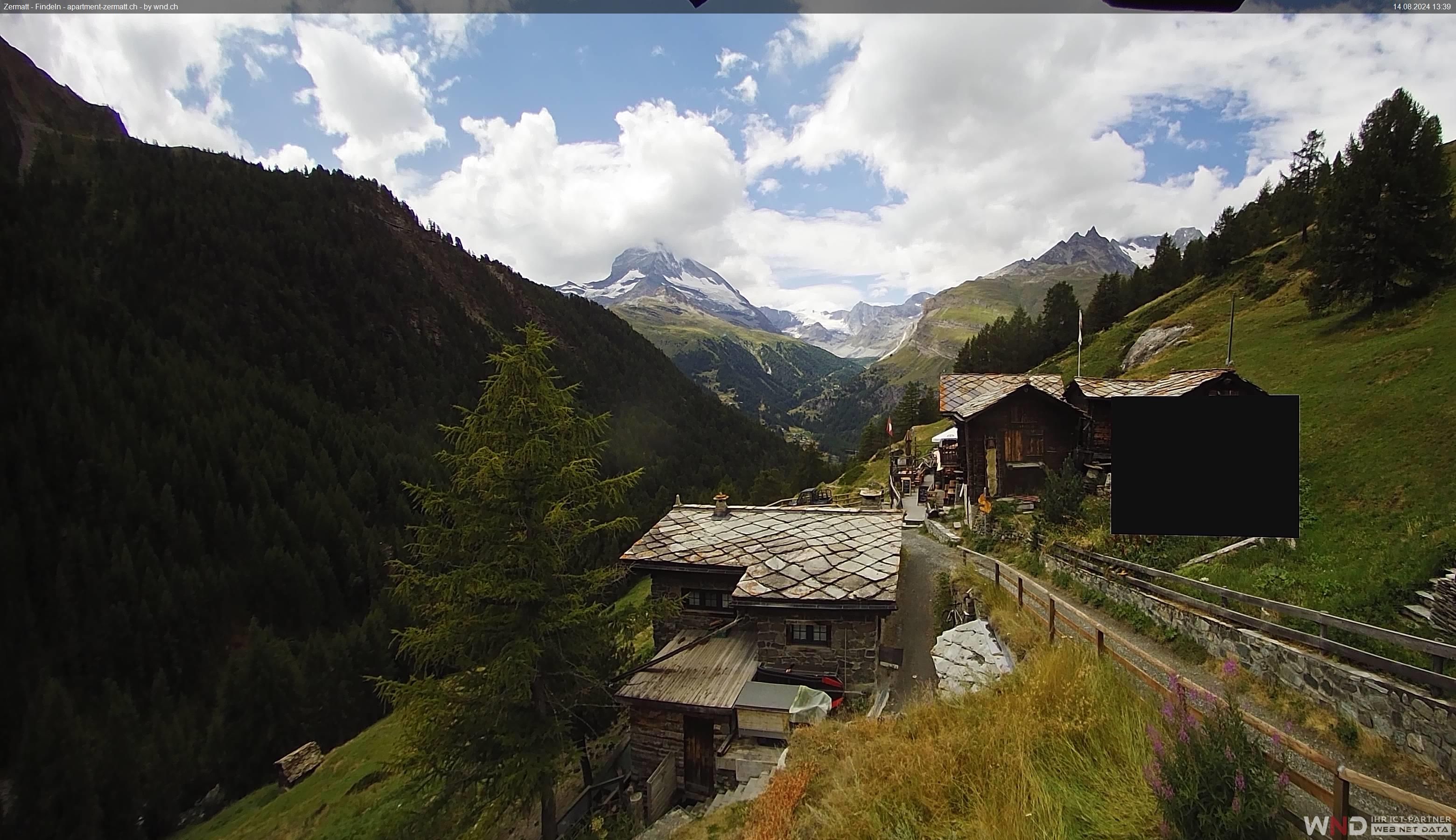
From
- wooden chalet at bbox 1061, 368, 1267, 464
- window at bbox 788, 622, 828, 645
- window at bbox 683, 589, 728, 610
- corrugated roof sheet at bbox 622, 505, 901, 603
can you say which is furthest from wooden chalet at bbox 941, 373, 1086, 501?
window at bbox 788, 622, 828, 645

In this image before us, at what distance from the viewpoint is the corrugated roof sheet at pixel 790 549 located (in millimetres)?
15906

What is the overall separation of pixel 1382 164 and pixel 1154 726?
37273mm

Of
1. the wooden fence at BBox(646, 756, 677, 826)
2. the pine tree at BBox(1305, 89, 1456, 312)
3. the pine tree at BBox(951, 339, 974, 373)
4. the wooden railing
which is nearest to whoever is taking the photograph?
the wooden railing

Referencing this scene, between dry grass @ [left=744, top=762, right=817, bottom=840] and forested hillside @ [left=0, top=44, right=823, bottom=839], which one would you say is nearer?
dry grass @ [left=744, top=762, right=817, bottom=840]

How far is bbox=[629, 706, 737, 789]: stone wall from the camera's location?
610 inches

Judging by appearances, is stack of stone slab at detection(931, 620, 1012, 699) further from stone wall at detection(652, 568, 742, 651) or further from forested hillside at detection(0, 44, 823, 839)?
forested hillside at detection(0, 44, 823, 839)

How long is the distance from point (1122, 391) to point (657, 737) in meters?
24.5

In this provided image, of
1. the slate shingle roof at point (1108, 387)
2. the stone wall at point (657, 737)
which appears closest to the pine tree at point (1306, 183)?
the slate shingle roof at point (1108, 387)

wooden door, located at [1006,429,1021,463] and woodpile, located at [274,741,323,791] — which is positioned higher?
wooden door, located at [1006,429,1021,463]

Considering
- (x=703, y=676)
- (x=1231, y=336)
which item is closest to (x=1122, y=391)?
(x=1231, y=336)

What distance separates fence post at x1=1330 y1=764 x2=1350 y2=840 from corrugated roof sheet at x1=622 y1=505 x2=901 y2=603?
33.4 feet

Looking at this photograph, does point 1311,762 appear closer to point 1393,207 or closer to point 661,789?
point 661,789

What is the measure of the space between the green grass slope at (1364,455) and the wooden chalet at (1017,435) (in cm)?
864

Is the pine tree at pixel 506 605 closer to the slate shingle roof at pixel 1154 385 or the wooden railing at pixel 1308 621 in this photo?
the wooden railing at pixel 1308 621
